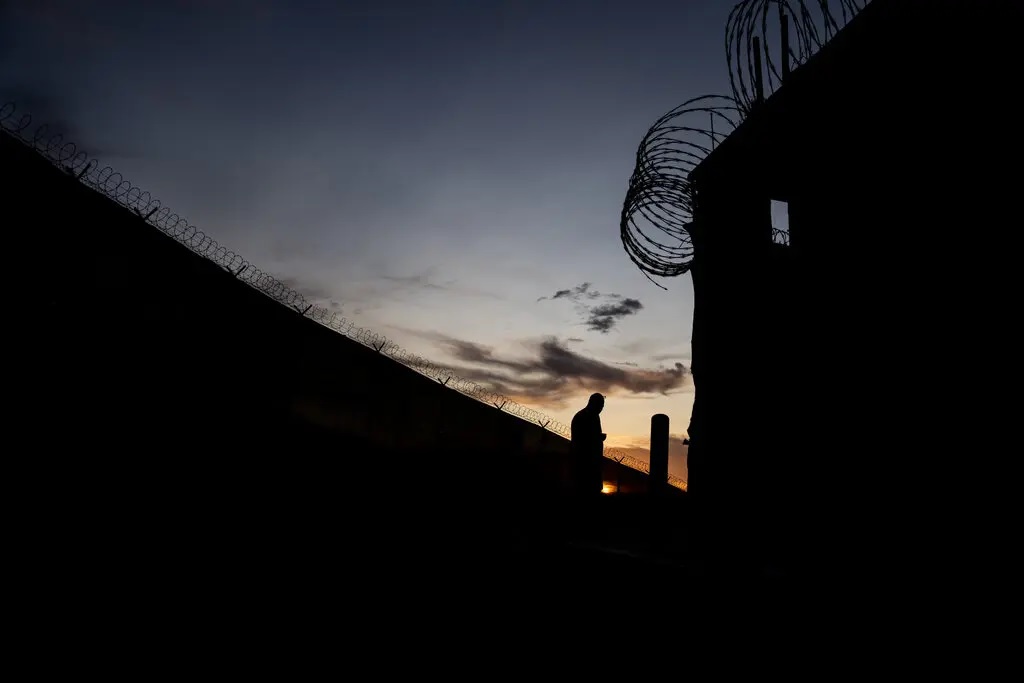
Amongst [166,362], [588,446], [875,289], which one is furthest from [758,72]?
[166,362]

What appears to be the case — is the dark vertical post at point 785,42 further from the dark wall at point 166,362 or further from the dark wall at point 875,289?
the dark wall at point 166,362

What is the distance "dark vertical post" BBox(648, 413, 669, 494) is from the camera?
10383 mm

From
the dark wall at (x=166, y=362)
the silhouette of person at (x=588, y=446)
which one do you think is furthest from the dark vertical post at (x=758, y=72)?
the dark wall at (x=166, y=362)

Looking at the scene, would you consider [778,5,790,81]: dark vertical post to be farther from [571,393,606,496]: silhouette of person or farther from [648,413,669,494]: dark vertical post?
[648,413,669,494]: dark vertical post

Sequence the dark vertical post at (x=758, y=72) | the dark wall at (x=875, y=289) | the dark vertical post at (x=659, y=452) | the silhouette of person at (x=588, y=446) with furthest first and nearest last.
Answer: the dark vertical post at (x=659, y=452) → the silhouette of person at (x=588, y=446) → the dark vertical post at (x=758, y=72) → the dark wall at (x=875, y=289)

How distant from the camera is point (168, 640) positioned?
3.49m

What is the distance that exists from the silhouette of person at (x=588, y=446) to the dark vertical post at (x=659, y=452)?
3.93 meters

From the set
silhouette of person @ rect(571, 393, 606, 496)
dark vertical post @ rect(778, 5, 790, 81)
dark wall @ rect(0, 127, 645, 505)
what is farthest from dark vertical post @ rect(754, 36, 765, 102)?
dark wall @ rect(0, 127, 645, 505)

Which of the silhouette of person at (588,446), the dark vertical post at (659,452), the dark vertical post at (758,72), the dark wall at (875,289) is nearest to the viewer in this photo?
the dark wall at (875,289)

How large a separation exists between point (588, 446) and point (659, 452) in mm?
4464

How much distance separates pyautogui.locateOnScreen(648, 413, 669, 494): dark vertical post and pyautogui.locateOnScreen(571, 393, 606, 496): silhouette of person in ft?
12.9

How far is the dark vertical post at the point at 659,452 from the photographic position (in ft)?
34.1

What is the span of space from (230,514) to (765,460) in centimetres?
546

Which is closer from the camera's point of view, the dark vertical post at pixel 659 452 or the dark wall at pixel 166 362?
the dark wall at pixel 166 362
